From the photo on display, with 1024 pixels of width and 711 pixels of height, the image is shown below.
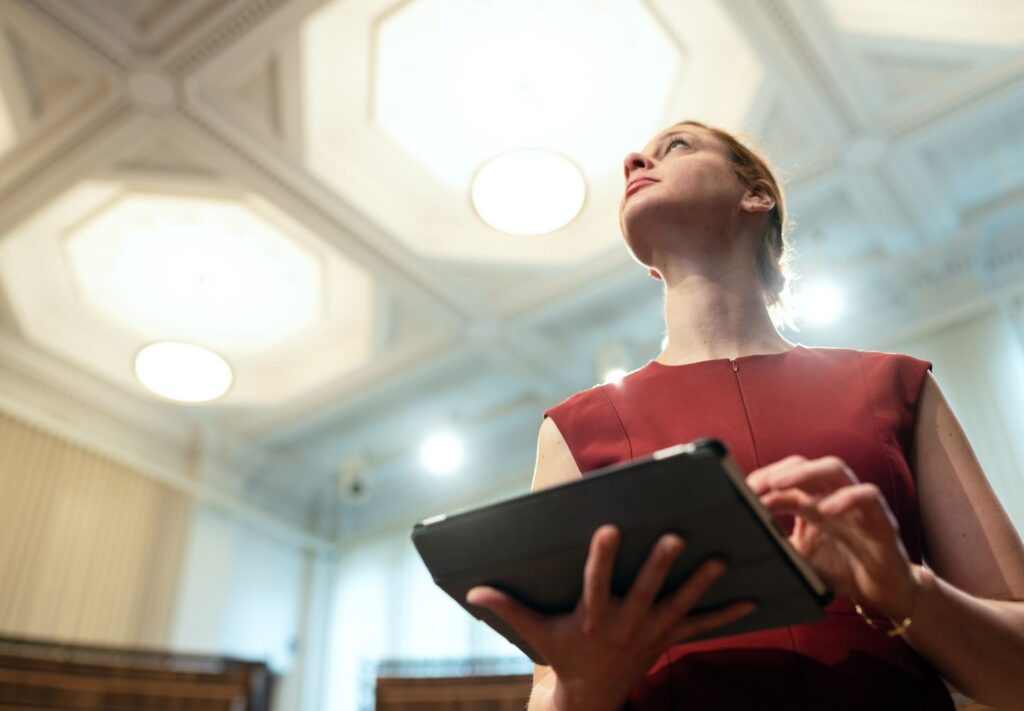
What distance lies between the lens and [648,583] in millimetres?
982

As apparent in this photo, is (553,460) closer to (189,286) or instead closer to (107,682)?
(107,682)

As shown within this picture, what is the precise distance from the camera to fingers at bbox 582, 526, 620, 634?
96 cm

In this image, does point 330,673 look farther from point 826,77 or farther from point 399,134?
point 826,77

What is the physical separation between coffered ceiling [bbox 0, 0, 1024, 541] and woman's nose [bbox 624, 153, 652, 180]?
13.1 feet

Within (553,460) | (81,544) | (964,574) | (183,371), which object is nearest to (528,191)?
(183,371)

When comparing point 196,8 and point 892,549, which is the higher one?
point 196,8

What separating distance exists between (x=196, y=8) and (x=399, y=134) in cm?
161

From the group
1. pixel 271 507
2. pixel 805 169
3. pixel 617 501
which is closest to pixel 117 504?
pixel 271 507

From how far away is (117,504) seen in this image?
8297mm

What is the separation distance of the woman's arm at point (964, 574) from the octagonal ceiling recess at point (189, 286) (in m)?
5.91

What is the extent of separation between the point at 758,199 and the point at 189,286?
6.65 metres

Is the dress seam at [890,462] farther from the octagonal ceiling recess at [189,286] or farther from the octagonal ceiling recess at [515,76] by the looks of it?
the octagonal ceiling recess at [189,286]

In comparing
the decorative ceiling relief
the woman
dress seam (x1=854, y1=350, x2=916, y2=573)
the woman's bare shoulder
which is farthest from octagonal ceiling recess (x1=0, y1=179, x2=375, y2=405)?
dress seam (x1=854, y1=350, x2=916, y2=573)

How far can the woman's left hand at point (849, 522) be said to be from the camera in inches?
39.2
